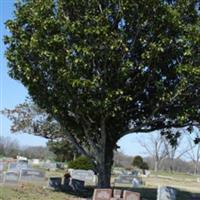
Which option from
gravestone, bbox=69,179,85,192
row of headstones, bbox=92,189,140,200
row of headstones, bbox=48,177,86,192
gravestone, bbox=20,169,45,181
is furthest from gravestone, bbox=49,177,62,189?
row of headstones, bbox=92,189,140,200

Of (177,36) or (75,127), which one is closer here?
(177,36)

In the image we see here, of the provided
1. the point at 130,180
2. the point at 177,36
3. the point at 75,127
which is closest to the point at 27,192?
the point at 75,127

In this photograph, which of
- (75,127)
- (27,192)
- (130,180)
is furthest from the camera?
(130,180)

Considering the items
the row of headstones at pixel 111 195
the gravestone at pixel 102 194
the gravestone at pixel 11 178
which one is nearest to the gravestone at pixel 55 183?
the gravestone at pixel 11 178

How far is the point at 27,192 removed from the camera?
22.1 meters

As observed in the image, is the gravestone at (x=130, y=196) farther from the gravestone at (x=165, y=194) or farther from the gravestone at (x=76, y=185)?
the gravestone at (x=76, y=185)

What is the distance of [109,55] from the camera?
18797mm

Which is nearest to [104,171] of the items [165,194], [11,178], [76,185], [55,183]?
[165,194]

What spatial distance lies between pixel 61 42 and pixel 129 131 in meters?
5.91

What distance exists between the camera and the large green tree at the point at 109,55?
18828mm

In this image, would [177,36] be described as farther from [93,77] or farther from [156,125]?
[156,125]

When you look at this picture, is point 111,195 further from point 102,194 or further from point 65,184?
point 65,184

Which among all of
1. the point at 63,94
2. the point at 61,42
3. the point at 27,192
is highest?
the point at 61,42

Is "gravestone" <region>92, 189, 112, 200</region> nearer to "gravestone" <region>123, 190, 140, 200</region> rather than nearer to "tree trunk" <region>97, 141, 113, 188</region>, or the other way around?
"gravestone" <region>123, 190, 140, 200</region>
